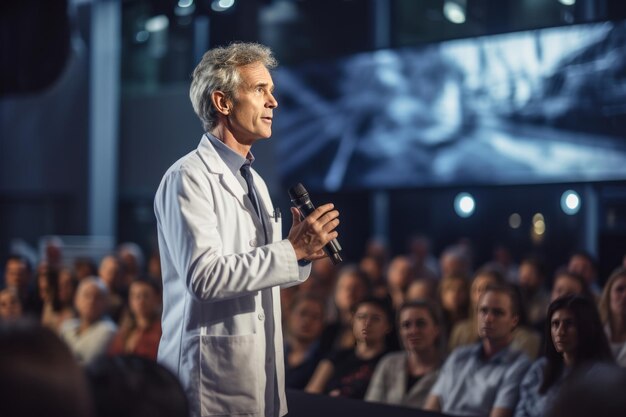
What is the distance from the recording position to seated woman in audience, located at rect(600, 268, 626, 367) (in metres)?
3.22

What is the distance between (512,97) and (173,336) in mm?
5201

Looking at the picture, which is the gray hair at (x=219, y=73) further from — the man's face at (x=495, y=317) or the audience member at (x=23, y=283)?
the audience member at (x=23, y=283)

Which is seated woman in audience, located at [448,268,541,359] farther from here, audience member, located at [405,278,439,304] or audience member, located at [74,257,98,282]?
Result: audience member, located at [74,257,98,282]

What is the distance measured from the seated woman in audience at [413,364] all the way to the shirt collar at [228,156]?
6.28 ft

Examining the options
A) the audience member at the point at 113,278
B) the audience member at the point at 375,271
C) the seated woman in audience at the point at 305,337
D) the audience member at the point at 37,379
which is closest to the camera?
the audience member at the point at 37,379

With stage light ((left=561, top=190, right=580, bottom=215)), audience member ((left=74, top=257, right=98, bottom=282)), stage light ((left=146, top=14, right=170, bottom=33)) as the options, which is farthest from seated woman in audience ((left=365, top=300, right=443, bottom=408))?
stage light ((left=146, top=14, right=170, bottom=33))

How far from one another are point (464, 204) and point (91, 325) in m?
4.34

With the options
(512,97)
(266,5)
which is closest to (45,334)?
(512,97)

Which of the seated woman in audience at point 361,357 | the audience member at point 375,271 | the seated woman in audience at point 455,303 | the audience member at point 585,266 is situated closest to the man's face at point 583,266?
the audience member at point 585,266

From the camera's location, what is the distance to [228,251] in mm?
1646

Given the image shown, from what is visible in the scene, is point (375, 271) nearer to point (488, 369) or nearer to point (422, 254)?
point (422, 254)

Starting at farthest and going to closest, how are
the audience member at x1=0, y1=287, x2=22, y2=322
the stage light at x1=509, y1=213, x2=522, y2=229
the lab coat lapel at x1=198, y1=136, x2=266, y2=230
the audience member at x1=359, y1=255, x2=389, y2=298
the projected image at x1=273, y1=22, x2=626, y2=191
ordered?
the stage light at x1=509, y1=213, x2=522, y2=229
the projected image at x1=273, y1=22, x2=626, y2=191
the audience member at x1=359, y1=255, x2=389, y2=298
the audience member at x1=0, y1=287, x2=22, y2=322
the lab coat lapel at x1=198, y1=136, x2=266, y2=230

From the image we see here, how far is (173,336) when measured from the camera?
5.41ft

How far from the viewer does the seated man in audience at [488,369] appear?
302 centimetres
